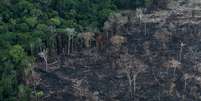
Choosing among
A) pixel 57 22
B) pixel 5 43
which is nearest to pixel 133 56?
pixel 57 22

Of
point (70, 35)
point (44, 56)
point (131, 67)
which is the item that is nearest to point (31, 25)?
point (70, 35)

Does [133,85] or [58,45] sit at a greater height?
[58,45]

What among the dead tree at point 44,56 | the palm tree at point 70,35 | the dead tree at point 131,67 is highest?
the palm tree at point 70,35

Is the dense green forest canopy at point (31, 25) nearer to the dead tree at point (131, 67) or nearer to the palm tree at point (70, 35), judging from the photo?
the palm tree at point (70, 35)

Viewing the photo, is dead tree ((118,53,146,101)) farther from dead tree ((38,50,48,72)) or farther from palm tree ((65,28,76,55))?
dead tree ((38,50,48,72))

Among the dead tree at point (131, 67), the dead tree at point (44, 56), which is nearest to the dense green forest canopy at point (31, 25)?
the dead tree at point (44, 56)

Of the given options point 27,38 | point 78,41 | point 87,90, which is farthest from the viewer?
point 78,41

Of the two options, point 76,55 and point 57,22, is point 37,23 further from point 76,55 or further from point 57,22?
point 76,55

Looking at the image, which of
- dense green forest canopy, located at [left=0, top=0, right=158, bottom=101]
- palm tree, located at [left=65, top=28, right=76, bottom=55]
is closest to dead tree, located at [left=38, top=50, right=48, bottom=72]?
dense green forest canopy, located at [left=0, top=0, right=158, bottom=101]

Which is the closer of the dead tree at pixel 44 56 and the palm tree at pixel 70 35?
the dead tree at pixel 44 56
